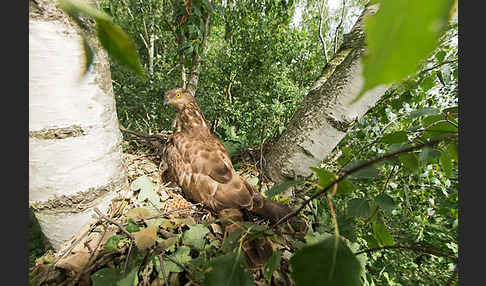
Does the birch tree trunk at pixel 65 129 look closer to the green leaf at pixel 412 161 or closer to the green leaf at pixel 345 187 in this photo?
the green leaf at pixel 345 187

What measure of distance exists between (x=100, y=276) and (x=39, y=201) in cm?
34

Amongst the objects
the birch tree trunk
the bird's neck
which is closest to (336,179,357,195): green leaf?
the birch tree trunk

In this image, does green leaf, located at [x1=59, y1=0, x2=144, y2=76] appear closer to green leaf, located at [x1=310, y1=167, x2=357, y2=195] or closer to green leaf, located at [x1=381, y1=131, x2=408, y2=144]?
green leaf, located at [x1=310, y1=167, x2=357, y2=195]

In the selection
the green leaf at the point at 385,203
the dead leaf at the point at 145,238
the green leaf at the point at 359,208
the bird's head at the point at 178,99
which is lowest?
the dead leaf at the point at 145,238

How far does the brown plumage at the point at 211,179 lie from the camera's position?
71cm

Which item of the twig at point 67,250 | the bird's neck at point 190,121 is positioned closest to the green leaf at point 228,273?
the twig at point 67,250

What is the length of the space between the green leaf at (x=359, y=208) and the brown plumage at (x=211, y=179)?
27 centimetres

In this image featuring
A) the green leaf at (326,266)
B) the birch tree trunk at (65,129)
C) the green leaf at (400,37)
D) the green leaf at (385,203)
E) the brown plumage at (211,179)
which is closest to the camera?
the green leaf at (400,37)

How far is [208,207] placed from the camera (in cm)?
85

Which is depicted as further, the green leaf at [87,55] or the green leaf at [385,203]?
the green leaf at [385,203]

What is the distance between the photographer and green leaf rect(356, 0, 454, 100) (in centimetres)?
9

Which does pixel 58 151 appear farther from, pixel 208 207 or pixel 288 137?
pixel 288 137

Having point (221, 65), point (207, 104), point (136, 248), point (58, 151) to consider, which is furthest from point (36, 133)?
point (221, 65)

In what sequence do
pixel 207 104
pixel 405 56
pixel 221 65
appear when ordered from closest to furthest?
pixel 405 56
pixel 207 104
pixel 221 65
